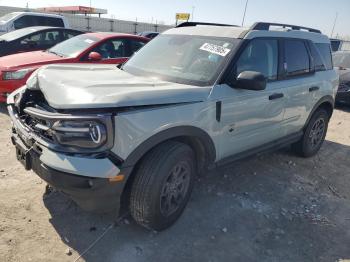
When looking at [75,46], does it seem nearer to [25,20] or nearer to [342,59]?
[25,20]

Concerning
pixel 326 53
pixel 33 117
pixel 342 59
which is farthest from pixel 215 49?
pixel 342 59

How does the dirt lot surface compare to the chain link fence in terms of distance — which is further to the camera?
the chain link fence

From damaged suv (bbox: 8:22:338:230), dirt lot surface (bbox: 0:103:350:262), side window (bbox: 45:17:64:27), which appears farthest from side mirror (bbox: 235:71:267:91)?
side window (bbox: 45:17:64:27)

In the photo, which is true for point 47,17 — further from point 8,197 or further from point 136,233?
point 136,233

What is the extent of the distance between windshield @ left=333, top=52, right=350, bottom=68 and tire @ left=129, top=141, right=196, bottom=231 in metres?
8.60

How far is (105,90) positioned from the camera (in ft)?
9.01

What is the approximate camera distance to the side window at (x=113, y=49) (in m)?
7.26

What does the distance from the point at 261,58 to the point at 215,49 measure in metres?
0.61

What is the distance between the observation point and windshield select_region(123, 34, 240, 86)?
3.46 meters

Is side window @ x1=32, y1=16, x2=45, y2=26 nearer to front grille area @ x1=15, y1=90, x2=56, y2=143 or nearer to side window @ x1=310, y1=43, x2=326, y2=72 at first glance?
front grille area @ x1=15, y1=90, x2=56, y2=143

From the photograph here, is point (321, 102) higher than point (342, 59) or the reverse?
the reverse

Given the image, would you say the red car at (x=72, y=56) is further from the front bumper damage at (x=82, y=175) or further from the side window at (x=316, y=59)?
the front bumper damage at (x=82, y=175)

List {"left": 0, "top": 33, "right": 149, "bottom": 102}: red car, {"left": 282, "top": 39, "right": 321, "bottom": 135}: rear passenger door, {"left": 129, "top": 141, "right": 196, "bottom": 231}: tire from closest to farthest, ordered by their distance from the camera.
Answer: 1. {"left": 129, "top": 141, "right": 196, "bottom": 231}: tire
2. {"left": 282, "top": 39, "right": 321, "bottom": 135}: rear passenger door
3. {"left": 0, "top": 33, "right": 149, "bottom": 102}: red car

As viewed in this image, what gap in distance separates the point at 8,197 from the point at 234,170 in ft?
8.85
